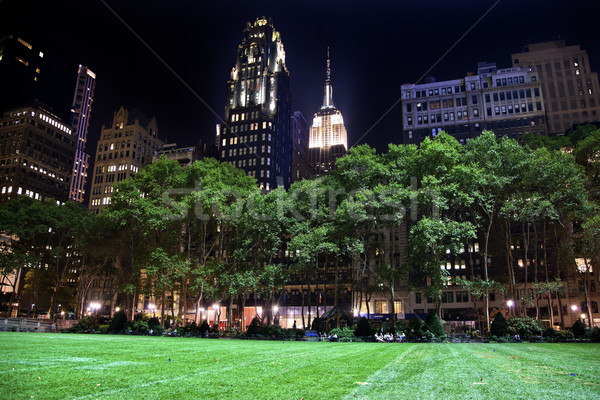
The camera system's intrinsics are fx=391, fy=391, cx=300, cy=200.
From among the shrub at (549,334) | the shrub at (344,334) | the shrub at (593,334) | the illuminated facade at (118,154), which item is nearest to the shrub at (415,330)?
the shrub at (344,334)

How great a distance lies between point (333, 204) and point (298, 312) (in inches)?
1808

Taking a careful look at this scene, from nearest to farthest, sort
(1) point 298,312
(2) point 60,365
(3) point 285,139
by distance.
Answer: (2) point 60,365 < (1) point 298,312 < (3) point 285,139

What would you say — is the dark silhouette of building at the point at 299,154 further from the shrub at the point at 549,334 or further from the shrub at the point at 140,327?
the shrub at the point at 549,334

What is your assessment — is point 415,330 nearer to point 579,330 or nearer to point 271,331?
point 271,331

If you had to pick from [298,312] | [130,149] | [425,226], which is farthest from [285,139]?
[425,226]

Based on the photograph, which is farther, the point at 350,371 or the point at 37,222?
the point at 37,222

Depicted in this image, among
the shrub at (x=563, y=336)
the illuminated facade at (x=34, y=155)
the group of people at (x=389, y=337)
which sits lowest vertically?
the group of people at (x=389, y=337)

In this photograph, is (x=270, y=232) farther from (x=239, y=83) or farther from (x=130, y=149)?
(x=239, y=83)

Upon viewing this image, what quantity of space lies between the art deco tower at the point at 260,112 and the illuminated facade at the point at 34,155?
52.4 meters

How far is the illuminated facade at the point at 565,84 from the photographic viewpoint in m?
112

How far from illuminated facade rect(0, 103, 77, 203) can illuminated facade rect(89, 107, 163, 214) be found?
13137mm

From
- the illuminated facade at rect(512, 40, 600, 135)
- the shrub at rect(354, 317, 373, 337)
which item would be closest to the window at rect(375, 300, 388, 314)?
the shrub at rect(354, 317, 373, 337)

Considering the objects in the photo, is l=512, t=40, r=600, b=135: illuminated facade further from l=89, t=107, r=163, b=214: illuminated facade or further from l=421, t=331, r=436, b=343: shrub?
l=89, t=107, r=163, b=214: illuminated facade

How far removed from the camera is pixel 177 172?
1966 inches
